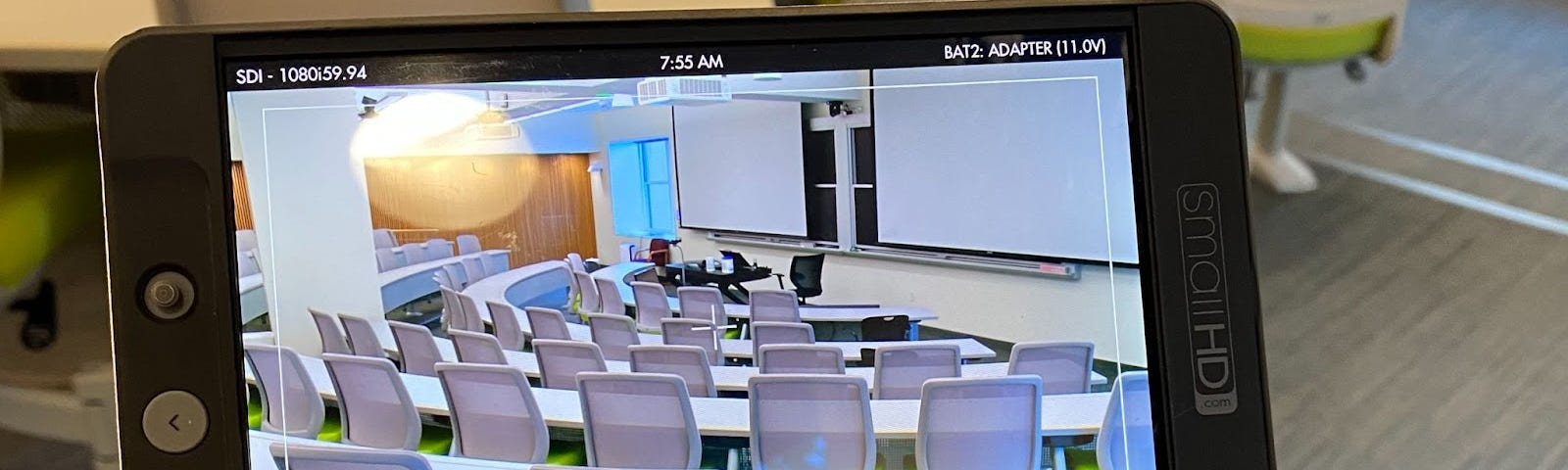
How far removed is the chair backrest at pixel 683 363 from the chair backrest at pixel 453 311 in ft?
0.43

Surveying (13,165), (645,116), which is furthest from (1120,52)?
(13,165)

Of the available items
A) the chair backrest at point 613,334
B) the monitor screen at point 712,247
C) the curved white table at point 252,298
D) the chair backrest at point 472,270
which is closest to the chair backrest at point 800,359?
the monitor screen at point 712,247

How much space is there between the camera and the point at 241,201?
1.83ft

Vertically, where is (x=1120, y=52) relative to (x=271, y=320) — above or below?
above

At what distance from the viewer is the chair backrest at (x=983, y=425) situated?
0.61 m

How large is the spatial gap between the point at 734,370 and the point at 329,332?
11.1 inches

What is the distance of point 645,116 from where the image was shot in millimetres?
591

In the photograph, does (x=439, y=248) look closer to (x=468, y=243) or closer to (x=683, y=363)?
(x=468, y=243)

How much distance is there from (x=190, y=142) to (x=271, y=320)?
12 centimetres

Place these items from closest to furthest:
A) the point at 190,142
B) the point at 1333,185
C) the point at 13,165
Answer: the point at 190,142, the point at 13,165, the point at 1333,185

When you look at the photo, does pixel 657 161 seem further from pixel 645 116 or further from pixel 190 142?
pixel 190 142

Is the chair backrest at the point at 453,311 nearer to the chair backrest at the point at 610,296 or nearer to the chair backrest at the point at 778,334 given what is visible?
the chair backrest at the point at 610,296

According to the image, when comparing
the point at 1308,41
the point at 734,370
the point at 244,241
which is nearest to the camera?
the point at 244,241

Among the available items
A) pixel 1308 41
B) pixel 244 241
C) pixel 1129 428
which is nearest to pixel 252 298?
pixel 244 241
